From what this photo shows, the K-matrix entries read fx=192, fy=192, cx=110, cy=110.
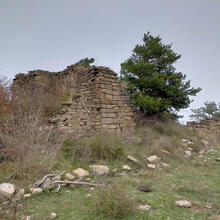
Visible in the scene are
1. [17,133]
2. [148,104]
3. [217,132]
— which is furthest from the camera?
[217,132]

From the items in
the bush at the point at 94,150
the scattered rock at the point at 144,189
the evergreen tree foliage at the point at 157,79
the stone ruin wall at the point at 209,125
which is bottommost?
the scattered rock at the point at 144,189

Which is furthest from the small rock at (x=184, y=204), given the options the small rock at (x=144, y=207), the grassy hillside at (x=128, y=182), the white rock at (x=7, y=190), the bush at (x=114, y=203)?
the white rock at (x=7, y=190)

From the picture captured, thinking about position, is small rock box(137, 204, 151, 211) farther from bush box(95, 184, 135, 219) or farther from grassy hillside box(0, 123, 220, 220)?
bush box(95, 184, 135, 219)

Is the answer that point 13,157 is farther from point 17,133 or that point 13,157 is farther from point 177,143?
point 177,143

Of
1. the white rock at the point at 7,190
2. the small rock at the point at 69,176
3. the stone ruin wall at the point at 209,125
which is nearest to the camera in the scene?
the white rock at the point at 7,190

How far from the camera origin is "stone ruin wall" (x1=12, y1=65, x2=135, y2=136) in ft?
20.7

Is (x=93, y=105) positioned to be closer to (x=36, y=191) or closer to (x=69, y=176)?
(x=69, y=176)

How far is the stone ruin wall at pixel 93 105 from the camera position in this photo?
6305 mm

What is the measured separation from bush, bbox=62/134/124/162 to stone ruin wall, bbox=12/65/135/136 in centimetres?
102

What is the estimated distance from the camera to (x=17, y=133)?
417 centimetres

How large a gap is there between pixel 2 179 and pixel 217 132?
11.8 metres

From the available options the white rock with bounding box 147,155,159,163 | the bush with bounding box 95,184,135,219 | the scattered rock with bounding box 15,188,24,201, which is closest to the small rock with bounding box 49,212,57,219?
the bush with bounding box 95,184,135,219

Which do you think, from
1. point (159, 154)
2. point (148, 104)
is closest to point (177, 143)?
point (159, 154)

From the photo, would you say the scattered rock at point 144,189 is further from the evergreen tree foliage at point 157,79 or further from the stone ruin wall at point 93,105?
the evergreen tree foliage at point 157,79
